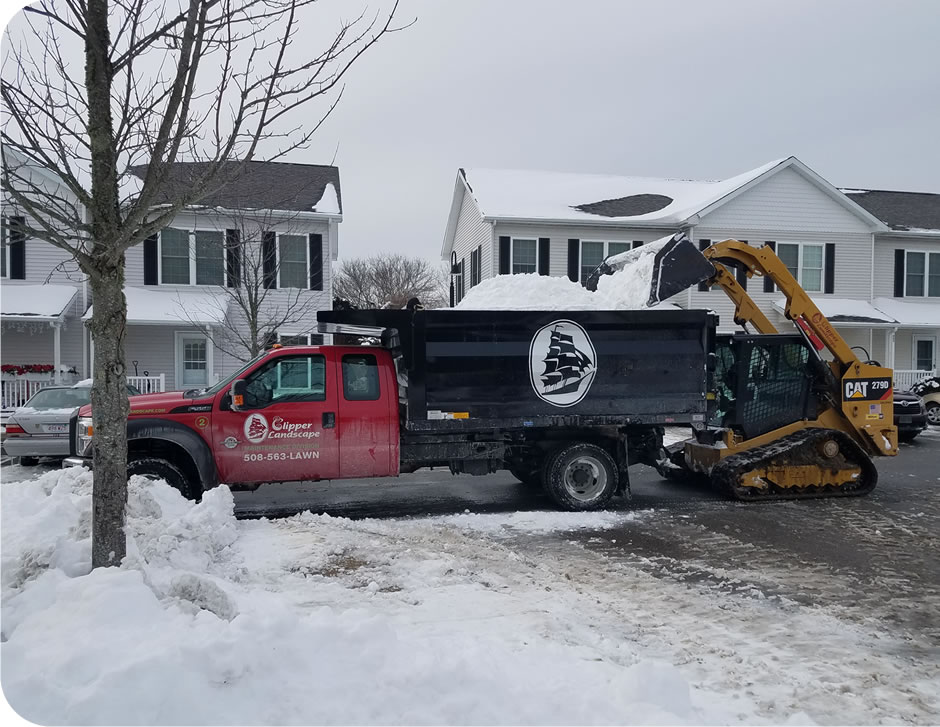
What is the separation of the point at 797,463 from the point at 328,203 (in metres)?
15.2

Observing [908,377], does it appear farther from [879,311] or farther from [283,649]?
[283,649]

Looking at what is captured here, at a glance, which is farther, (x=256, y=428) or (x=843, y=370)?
(x=843, y=370)

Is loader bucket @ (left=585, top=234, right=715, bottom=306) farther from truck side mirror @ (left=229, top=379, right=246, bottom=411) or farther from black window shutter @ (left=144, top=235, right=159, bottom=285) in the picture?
black window shutter @ (left=144, top=235, right=159, bottom=285)

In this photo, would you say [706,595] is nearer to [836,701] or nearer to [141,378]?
[836,701]

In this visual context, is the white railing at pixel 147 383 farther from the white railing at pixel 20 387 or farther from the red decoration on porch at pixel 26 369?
the red decoration on porch at pixel 26 369

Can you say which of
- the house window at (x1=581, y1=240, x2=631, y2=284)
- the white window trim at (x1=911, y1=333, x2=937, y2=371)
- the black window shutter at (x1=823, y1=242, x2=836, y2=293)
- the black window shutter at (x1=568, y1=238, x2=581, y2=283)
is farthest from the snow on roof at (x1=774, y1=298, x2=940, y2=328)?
the black window shutter at (x1=568, y1=238, x2=581, y2=283)

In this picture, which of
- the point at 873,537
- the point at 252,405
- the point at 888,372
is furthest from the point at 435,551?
the point at 888,372

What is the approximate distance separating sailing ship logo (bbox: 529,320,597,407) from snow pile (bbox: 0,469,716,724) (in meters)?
3.03

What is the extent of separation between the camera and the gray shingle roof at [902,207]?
2569 cm

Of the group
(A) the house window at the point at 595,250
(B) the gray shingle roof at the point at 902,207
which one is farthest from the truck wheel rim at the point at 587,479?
(B) the gray shingle roof at the point at 902,207

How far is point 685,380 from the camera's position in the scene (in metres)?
8.73

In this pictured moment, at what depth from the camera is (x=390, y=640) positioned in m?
3.90

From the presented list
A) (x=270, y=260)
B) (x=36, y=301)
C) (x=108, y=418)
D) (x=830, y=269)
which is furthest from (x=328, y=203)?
(x=108, y=418)

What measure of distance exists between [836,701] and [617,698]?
129 cm
